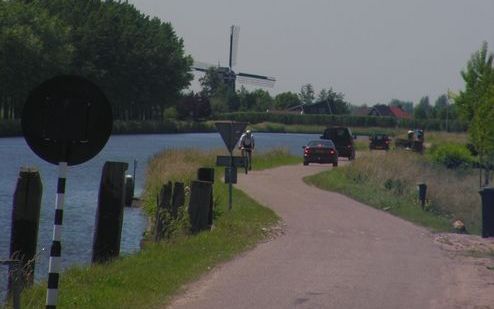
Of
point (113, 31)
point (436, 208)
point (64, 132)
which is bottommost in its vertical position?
point (436, 208)

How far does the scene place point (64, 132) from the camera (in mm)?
11391

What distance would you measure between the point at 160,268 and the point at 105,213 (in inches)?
80.4

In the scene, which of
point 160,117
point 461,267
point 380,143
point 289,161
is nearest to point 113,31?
point 160,117

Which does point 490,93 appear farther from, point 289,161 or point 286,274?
point 286,274

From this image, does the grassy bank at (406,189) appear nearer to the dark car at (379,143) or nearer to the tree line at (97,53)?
the dark car at (379,143)

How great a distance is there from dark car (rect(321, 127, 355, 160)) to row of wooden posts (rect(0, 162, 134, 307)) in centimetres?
4365

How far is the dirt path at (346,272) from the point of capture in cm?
1408

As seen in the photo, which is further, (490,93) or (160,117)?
(160,117)

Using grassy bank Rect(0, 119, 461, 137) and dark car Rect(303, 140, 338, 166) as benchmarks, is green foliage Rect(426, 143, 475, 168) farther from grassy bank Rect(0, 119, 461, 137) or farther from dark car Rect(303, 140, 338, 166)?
grassy bank Rect(0, 119, 461, 137)

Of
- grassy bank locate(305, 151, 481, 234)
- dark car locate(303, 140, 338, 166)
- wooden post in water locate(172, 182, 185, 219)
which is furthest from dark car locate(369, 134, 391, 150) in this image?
wooden post in water locate(172, 182, 185, 219)

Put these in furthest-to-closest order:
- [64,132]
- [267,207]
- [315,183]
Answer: [315,183] < [267,207] < [64,132]

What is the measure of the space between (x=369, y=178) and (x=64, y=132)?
29160 millimetres

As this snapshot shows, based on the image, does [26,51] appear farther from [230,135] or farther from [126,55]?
[230,135]

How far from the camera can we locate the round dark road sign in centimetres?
1138
